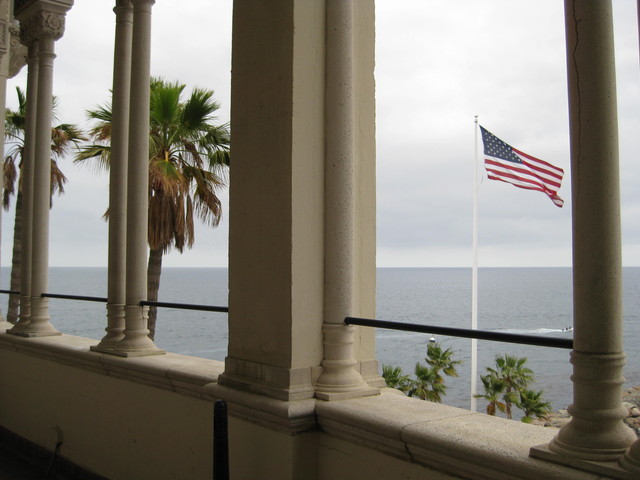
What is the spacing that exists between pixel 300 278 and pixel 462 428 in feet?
4.11

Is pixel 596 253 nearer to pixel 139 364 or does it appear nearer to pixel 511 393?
pixel 139 364

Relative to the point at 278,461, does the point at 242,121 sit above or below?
above

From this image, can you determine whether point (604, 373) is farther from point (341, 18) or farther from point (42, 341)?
point (42, 341)

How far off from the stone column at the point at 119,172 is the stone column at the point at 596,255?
467cm

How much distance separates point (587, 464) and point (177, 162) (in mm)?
17048

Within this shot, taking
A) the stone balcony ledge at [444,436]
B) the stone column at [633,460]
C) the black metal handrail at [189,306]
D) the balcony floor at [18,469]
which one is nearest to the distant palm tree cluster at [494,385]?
the balcony floor at [18,469]

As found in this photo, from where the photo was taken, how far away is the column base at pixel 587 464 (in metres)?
2.46

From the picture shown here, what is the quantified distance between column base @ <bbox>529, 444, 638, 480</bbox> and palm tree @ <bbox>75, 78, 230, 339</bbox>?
15.2 m

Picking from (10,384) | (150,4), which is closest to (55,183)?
(10,384)

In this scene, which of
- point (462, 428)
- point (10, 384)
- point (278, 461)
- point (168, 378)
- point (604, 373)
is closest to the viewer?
point (604, 373)

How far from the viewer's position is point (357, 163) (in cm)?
420

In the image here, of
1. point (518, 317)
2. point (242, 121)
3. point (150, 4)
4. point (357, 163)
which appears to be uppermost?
point (150, 4)

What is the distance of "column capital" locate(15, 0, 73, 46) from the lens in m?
7.80

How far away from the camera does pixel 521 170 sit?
17594 mm
